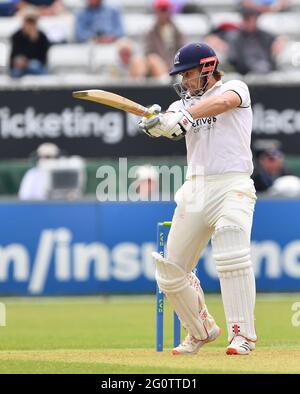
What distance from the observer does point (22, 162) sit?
1641 cm

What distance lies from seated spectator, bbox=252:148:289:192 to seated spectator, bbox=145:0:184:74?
214 centimetres

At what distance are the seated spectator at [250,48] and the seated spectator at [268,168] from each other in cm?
155

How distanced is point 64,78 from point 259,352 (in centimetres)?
891

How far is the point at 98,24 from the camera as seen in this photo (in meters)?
18.0

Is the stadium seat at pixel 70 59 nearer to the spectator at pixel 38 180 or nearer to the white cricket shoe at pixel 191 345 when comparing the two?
the spectator at pixel 38 180

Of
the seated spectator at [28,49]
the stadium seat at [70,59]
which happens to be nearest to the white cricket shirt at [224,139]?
the seated spectator at [28,49]

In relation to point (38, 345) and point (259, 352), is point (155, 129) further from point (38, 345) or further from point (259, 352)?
point (38, 345)

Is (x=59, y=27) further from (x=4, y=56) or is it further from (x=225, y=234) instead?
(x=225, y=234)

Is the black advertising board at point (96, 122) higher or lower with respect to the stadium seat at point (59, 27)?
lower

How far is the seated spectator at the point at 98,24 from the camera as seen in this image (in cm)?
1789

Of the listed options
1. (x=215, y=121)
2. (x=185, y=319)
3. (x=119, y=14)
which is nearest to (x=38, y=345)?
(x=185, y=319)

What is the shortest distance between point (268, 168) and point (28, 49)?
389cm

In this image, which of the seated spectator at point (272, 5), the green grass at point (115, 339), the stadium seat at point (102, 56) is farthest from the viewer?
the seated spectator at point (272, 5)

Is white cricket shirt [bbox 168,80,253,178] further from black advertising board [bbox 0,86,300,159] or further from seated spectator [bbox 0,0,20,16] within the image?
seated spectator [bbox 0,0,20,16]
